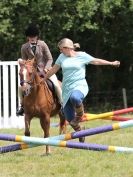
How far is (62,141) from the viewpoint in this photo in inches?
339

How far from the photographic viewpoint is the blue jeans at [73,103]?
9.86 metres

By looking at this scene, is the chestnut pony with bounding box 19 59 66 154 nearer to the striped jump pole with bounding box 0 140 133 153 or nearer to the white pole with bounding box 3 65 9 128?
the striped jump pole with bounding box 0 140 133 153

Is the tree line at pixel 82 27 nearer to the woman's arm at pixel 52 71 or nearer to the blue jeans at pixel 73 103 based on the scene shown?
the woman's arm at pixel 52 71

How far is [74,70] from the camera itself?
33.0ft

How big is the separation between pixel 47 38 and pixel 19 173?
17.8m

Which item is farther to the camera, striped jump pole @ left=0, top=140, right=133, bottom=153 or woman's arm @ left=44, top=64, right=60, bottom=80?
woman's arm @ left=44, top=64, right=60, bottom=80

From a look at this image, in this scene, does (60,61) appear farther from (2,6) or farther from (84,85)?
(2,6)

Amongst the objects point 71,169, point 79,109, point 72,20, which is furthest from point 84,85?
point 72,20

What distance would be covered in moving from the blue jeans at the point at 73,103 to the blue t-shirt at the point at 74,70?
0.11 metres

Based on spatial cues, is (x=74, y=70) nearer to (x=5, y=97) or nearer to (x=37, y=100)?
(x=37, y=100)

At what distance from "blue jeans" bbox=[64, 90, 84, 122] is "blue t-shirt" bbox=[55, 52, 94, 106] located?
110 mm

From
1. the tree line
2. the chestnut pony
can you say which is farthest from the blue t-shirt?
the tree line

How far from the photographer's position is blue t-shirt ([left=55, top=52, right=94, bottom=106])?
10.0 m

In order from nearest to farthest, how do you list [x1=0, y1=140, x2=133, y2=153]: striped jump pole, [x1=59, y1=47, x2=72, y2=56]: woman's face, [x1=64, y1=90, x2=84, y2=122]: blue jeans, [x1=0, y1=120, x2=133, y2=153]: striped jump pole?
[x1=0, y1=120, x2=133, y2=153]: striped jump pole, [x1=0, y1=140, x2=133, y2=153]: striped jump pole, [x1=64, y1=90, x2=84, y2=122]: blue jeans, [x1=59, y1=47, x2=72, y2=56]: woman's face
